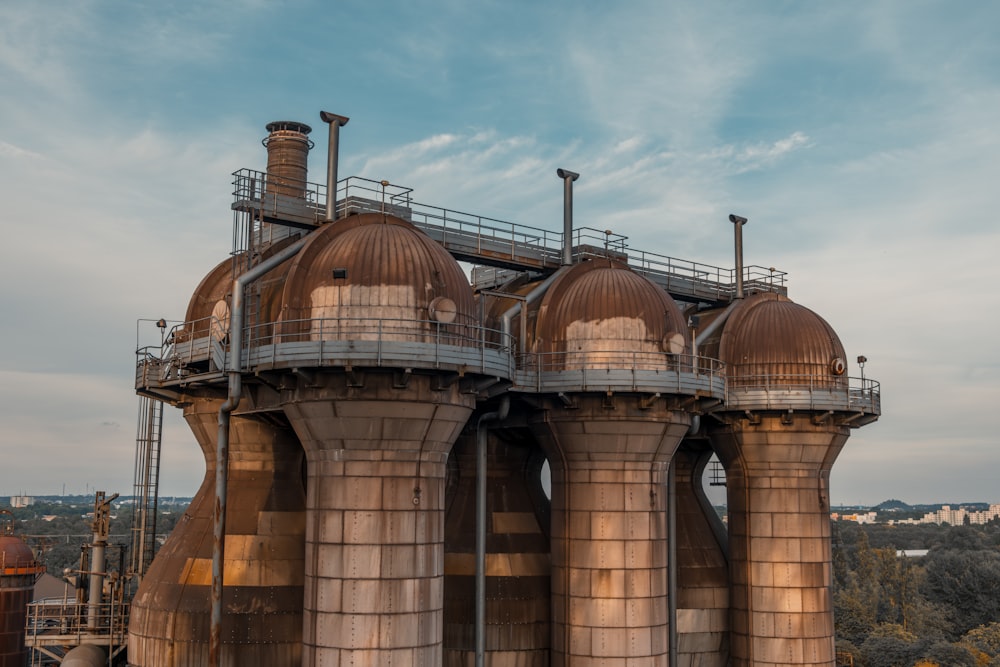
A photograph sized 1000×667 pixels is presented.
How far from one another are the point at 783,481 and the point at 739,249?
12904mm

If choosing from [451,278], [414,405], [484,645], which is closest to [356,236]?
[451,278]

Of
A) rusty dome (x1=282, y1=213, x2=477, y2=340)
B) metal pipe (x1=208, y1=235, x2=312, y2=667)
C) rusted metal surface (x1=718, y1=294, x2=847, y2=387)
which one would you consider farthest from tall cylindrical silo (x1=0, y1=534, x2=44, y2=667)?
rusted metal surface (x1=718, y1=294, x2=847, y2=387)

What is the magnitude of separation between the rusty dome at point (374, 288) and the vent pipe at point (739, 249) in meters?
22.1

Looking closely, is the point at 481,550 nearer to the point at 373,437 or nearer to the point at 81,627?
the point at 373,437

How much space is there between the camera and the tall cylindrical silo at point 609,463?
36.6 m

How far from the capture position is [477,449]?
3803 centimetres

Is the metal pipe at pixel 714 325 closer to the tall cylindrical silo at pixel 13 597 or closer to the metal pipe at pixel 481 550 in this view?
the metal pipe at pixel 481 550

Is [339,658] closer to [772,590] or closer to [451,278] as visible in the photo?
[451,278]

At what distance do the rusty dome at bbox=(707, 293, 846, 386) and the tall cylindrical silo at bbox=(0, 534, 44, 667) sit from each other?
36.4 meters

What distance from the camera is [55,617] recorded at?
41094mm

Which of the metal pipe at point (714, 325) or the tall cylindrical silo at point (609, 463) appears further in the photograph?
the metal pipe at point (714, 325)

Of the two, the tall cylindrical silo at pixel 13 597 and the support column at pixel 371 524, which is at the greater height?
the support column at pixel 371 524

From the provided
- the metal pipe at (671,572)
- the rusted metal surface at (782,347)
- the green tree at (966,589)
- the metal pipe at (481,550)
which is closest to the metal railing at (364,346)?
the metal pipe at (481,550)

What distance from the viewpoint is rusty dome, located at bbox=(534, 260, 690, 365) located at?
3734 cm
